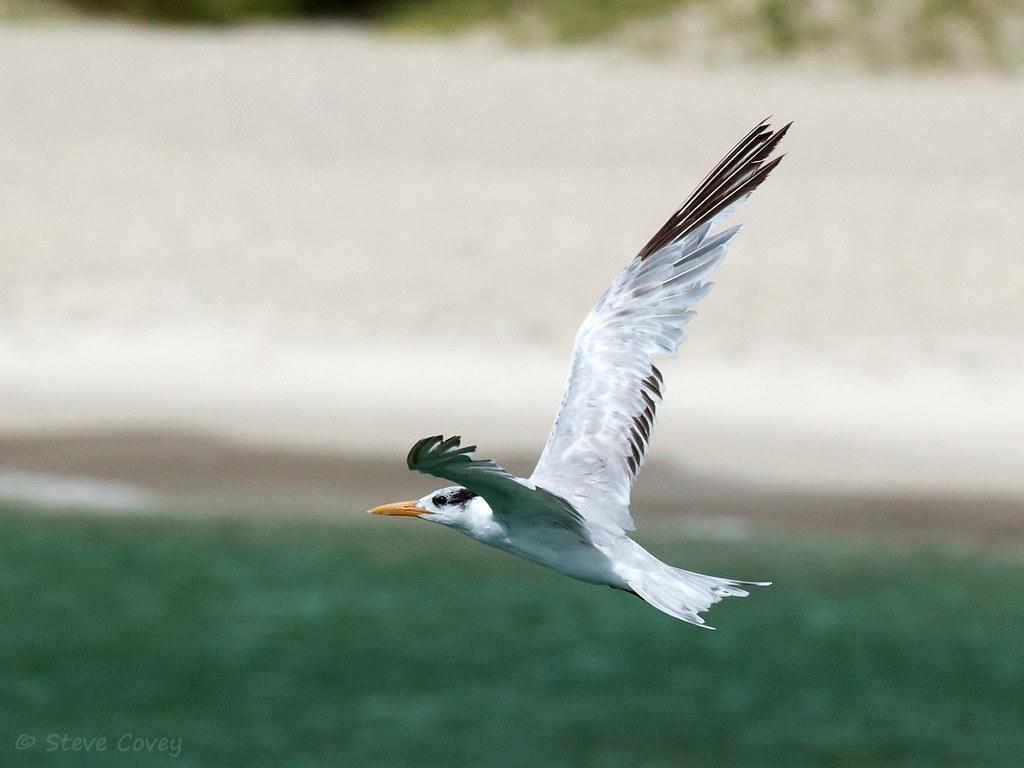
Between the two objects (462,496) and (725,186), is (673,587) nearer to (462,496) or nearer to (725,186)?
(462,496)

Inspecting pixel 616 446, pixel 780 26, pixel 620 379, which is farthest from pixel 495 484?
pixel 780 26

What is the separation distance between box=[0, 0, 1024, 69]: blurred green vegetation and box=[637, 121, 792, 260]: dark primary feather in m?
19.9

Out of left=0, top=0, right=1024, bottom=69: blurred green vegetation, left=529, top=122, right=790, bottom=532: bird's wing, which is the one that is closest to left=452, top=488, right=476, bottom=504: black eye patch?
left=529, top=122, right=790, bottom=532: bird's wing

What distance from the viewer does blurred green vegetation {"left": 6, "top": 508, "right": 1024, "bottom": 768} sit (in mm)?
10727

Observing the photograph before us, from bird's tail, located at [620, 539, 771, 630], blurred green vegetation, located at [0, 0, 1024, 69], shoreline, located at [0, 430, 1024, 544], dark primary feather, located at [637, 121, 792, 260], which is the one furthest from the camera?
blurred green vegetation, located at [0, 0, 1024, 69]

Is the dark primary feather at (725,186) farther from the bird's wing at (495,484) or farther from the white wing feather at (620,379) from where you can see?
the bird's wing at (495,484)

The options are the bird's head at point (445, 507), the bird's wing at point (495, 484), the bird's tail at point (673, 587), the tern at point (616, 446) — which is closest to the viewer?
the bird's wing at point (495, 484)

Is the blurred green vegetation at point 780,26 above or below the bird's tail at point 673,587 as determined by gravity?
above

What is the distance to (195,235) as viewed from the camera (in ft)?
62.6

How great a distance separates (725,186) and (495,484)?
72.0 inches

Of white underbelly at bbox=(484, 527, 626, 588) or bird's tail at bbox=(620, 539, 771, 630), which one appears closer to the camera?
bird's tail at bbox=(620, 539, 771, 630)

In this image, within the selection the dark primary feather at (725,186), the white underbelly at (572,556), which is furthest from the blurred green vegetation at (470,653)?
the white underbelly at (572,556)

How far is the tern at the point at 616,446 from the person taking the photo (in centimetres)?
616

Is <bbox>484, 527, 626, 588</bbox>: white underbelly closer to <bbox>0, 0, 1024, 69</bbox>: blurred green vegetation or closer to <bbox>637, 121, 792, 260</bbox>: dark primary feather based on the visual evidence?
<bbox>637, 121, 792, 260</bbox>: dark primary feather
